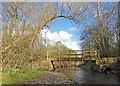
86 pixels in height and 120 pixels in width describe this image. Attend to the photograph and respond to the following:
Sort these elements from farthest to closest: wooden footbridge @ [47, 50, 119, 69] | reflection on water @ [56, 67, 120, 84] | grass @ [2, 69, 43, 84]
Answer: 1. wooden footbridge @ [47, 50, 119, 69]
2. reflection on water @ [56, 67, 120, 84]
3. grass @ [2, 69, 43, 84]

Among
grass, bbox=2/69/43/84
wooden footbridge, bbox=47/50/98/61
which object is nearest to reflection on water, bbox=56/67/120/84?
grass, bbox=2/69/43/84

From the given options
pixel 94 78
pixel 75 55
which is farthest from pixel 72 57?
pixel 94 78

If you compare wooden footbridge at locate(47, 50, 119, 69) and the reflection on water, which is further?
wooden footbridge at locate(47, 50, 119, 69)

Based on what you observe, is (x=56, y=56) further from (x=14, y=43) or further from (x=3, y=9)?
(x=14, y=43)

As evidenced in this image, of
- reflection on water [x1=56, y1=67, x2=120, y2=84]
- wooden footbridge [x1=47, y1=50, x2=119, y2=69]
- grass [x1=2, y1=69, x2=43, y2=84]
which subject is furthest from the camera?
wooden footbridge [x1=47, y1=50, x2=119, y2=69]

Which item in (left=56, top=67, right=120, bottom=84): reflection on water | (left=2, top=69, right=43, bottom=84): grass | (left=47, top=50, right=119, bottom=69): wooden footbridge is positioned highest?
(left=47, top=50, right=119, bottom=69): wooden footbridge

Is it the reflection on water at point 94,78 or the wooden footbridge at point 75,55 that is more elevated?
the wooden footbridge at point 75,55

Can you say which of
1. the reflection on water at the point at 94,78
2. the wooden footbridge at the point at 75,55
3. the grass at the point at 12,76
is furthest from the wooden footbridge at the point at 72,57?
the grass at the point at 12,76

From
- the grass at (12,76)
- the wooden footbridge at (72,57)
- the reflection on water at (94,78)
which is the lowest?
the reflection on water at (94,78)

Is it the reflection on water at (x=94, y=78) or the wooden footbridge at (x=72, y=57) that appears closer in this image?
the reflection on water at (x=94, y=78)

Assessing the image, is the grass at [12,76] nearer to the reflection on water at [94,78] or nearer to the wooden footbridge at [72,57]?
the reflection on water at [94,78]

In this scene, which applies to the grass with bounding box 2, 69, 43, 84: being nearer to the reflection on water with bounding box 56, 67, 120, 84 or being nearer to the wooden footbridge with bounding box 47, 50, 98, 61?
the reflection on water with bounding box 56, 67, 120, 84

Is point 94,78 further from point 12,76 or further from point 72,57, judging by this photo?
point 72,57

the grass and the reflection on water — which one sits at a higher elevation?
the grass
